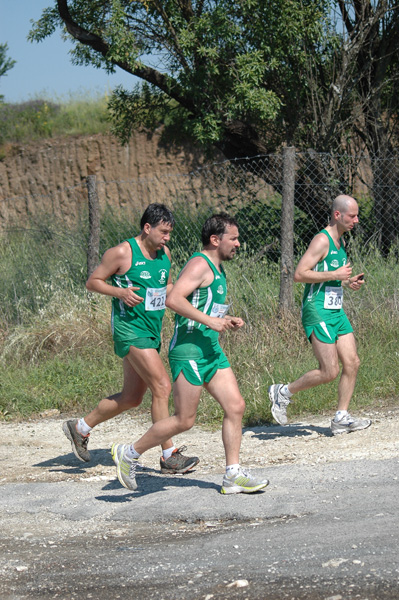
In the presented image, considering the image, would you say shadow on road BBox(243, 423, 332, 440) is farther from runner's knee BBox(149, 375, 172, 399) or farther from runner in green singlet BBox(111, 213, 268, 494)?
runner in green singlet BBox(111, 213, 268, 494)

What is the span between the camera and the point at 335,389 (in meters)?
7.50

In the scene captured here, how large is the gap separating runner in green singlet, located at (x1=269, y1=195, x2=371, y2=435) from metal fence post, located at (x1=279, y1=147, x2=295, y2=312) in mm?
2332

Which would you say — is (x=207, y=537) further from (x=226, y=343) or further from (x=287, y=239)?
(x=287, y=239)

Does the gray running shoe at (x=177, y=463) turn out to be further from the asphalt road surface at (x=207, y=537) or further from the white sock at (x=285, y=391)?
the white sock at (x=285, y=391)

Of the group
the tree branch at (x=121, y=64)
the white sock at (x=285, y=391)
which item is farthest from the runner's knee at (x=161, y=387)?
the tree branch at (x=121, y=64)

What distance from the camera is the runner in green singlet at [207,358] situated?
5.08 m

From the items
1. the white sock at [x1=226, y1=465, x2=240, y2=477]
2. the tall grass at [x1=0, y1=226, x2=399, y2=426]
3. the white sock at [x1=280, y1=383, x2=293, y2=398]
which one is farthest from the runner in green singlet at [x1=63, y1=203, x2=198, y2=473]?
the tall grass at [x1=0, y1=226, x2=399, y2=426]

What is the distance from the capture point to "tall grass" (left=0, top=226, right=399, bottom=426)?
761cm

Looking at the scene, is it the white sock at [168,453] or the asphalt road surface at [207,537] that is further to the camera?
the white sock at [168,453]

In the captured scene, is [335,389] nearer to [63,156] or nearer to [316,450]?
[316,450]

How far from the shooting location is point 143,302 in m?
5.76

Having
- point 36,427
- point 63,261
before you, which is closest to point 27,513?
point 36,427

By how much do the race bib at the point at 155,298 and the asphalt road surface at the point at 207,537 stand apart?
132cm

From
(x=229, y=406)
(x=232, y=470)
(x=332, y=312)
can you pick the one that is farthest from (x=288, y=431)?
(x=229, y=406)
